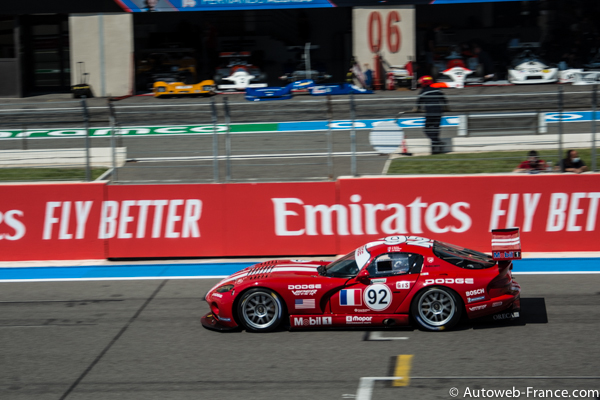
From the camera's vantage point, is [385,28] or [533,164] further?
[385,28]

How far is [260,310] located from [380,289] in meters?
1.42

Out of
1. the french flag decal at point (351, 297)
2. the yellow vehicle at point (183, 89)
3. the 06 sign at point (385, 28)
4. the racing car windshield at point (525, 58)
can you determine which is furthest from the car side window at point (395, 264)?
the racing car windshield at point (525, 58)

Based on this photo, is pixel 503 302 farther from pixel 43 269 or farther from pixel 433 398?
pixel 43 269

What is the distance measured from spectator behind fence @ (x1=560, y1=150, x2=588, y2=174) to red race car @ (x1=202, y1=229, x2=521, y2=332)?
4437mm

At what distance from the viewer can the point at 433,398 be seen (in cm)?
560

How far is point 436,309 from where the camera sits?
742 centimetres

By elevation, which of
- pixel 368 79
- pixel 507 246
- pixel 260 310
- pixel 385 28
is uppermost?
pixel 385 28

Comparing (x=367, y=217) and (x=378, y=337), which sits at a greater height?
(x=367, y=217)

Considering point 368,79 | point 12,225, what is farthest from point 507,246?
point 368,79

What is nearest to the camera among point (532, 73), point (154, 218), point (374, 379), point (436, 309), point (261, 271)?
point (374, 379)

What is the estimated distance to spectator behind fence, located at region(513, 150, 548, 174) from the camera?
37.6 ft

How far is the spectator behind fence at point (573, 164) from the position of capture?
37.3 ft

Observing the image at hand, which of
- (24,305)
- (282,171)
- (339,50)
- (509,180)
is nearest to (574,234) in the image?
(509,180)

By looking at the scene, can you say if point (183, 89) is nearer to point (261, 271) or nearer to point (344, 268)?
point (261, 271)
